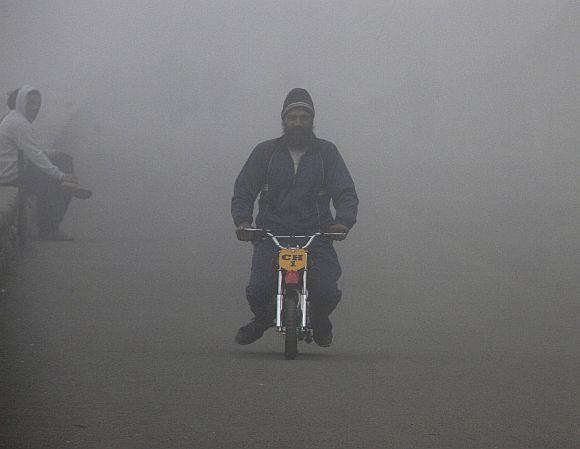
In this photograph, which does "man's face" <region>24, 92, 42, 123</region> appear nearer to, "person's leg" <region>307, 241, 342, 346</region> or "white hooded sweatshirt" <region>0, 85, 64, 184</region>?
"white hooded sweatshirt" <region>0, 85, 64, 184</region>

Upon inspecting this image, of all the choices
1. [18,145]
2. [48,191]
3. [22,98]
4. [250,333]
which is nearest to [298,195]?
[250,333]

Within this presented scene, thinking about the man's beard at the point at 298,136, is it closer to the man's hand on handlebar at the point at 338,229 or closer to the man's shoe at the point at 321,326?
the man's hand on handlebar at the point at 338,229

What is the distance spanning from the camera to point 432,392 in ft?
27.3

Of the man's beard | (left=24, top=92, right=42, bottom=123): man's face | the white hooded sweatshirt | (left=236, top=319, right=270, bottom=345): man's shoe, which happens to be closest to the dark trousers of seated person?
the white hooded sweatshirt

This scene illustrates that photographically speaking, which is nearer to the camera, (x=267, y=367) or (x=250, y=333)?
(x=267, y=367)

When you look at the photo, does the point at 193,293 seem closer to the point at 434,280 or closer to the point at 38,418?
the point at 434,280

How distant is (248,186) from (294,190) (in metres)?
0.32

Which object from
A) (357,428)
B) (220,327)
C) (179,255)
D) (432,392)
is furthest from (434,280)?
(357,428)

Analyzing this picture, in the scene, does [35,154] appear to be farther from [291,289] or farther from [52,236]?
[291,289]

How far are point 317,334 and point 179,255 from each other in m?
8.60

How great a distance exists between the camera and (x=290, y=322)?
9398 millimetres

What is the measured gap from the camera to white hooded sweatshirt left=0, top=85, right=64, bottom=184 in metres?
16.0

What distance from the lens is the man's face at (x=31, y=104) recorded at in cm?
1630

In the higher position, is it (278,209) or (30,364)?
(278,209)
